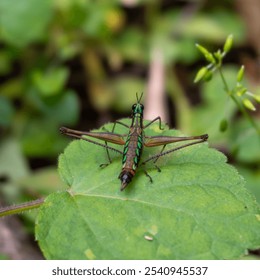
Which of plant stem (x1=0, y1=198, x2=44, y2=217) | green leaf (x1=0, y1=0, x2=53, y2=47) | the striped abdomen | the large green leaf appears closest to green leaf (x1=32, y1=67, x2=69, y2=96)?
green leaf (x1=0, y1=0, x2=53, y2=47)

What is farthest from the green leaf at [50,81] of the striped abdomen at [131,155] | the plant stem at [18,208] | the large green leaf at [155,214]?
the plant stem at [18,208]

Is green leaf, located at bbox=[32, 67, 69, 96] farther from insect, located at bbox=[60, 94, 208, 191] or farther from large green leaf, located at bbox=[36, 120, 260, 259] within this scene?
large green leaf, located at bbox=[36, 120, 260, 259]

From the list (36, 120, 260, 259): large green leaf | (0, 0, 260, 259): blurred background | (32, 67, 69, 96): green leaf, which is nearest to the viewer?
(36, 120, 260, 259): large green leaf

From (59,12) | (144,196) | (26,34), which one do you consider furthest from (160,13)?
(144,196)

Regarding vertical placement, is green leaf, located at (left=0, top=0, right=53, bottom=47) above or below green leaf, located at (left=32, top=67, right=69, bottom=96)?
above

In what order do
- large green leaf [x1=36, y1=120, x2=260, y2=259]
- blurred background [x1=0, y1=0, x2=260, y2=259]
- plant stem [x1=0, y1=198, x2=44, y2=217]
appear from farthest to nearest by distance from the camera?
blurred background [x1=0, y1=0, x2=260, y2=259], plant stem [x1=0, y1=198, x2=44, y2=217], large green leaf [x1=36, y1=120, x2=260, y2=259]

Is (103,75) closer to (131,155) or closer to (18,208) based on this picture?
(131,155)

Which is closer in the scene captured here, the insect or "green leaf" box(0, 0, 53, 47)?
the insect

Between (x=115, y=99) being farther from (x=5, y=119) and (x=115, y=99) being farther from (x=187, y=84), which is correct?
(x=5, y=119)
